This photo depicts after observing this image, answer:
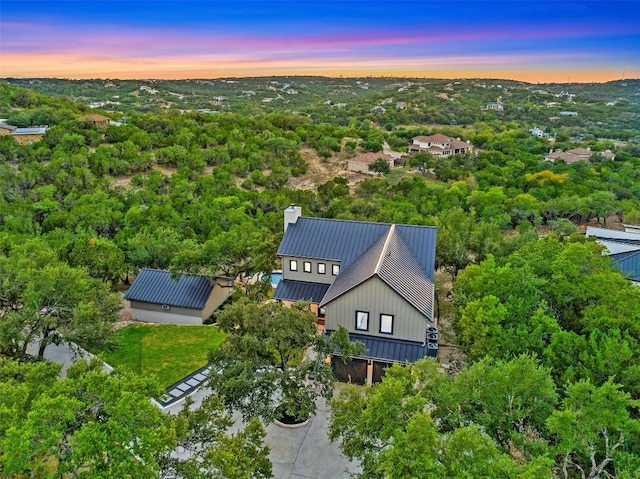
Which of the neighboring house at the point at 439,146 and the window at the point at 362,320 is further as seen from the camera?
the neighboring house at the point at 439,146

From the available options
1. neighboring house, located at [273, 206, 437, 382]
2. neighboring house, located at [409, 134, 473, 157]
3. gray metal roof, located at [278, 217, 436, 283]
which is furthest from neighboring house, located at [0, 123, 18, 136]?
neighboring house, located at [409, 134, 473, 157]

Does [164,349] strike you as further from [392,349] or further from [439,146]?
[439,146]

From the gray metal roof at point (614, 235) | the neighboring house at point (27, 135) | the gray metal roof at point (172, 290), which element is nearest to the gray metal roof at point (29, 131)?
the neighboring house at point (27, 135)

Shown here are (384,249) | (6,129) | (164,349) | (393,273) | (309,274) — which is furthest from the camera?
(6,129)

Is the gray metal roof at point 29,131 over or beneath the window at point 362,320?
over

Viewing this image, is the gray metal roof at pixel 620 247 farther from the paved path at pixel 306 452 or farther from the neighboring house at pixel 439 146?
the neighboring house at pixel 439 146

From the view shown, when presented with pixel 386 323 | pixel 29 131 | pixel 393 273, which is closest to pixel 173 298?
pixel 386 323

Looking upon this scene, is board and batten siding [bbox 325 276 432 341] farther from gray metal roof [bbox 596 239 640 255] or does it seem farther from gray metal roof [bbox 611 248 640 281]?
gray metal roof [bbox 596 239 640 255]
